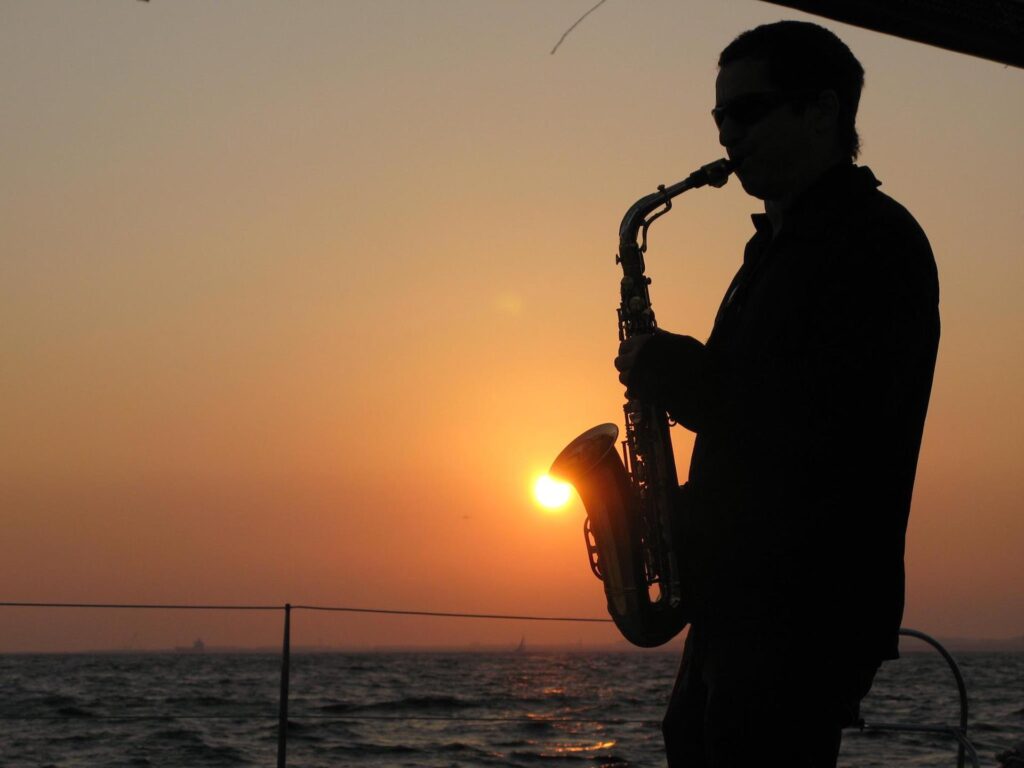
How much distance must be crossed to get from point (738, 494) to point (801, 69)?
777 mm

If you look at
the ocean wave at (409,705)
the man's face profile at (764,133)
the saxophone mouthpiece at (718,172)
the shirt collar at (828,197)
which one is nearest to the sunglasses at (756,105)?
the man's face profile at (764,133)

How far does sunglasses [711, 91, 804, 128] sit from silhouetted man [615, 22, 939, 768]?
15 centimetres

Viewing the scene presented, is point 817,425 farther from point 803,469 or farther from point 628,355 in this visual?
point 628,355

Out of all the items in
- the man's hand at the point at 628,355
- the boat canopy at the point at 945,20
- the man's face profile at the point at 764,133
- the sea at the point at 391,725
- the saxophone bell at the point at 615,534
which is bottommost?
the sea at the point at 391,725

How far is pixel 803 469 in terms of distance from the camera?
6.09ft

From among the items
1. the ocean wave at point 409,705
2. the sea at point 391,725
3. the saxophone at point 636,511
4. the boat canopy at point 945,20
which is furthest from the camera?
the ocean wave at point 409,705

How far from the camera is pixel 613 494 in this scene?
9.03 feet

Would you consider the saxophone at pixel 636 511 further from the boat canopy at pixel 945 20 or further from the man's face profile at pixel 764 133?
the boat canopy at pixel 945 20

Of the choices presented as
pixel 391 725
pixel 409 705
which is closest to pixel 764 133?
pixel 391 725

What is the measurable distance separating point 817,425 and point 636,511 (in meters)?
0.92

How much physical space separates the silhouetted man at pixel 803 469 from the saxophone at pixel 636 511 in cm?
39

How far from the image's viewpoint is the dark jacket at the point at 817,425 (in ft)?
6.06

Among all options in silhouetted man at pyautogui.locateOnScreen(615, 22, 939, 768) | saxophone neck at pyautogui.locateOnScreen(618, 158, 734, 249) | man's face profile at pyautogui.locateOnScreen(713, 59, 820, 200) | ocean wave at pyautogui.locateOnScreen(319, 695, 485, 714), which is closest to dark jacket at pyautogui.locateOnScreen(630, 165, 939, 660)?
silhouetted man at pyautogui.locateOnScreen(615, 22, 939, 768)

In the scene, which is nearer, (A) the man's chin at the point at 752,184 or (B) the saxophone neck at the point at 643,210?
(A) the man's chin at the point at 752,184
